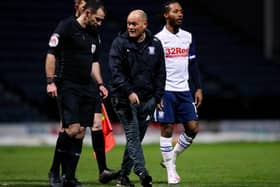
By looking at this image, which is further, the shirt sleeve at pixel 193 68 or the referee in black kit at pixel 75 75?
the shirt sleeve at pixel 193 68

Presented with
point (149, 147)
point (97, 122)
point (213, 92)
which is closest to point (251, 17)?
point (213, 92)

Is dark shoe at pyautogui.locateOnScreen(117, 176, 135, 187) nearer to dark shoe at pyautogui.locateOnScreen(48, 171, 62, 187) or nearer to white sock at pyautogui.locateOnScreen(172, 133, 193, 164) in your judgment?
dark shoe at pyautogui.locateOnScreen(48, 171, 62, 187)

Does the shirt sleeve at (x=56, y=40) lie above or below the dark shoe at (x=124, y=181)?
above

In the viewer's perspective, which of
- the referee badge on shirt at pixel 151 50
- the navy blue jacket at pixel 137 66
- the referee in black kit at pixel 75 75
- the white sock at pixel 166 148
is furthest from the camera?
the white sock at pixel 166 148

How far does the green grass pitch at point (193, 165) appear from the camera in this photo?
1102 centimetres

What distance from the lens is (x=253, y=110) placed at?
75.2 ft

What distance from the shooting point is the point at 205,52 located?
25.9 meters

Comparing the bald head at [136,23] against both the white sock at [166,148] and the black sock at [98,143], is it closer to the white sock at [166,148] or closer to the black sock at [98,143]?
the white sock at [166,148]

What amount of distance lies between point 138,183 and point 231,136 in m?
10.2

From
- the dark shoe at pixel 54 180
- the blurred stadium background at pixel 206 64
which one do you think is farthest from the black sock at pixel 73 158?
the blurred stadium background at pixel 206 64

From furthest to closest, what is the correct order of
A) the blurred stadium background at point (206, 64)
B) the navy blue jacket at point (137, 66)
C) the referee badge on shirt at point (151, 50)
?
the blurred stadium background at point (206, 64) < the referee badge on shirt at point (151, 50) < the navy blue jacket at point (137, 66)

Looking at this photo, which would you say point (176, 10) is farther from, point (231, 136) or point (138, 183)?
point (231, 136)

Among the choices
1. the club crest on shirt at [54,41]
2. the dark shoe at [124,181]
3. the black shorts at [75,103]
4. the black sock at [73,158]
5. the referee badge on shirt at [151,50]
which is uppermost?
the club crest on shirt at [54,41]

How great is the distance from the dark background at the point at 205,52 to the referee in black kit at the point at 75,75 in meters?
11.0
